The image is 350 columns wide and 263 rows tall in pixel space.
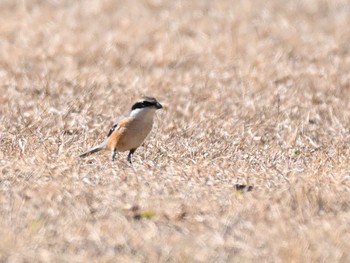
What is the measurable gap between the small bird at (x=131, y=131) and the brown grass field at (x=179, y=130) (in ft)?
0.55

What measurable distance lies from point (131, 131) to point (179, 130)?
49.9 inches

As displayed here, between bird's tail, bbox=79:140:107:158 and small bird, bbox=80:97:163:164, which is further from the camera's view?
small bird, bbox=80:97:163:164

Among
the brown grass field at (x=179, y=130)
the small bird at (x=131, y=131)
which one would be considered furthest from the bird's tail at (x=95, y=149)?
the brown grass field at (x=179, y=130)

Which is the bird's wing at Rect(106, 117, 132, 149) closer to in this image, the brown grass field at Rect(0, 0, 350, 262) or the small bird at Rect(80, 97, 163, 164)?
the small bird at Rect(80, 97, 163, 164)

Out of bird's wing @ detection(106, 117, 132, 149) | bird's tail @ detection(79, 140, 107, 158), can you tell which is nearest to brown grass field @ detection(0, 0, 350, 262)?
bird's tail @ detection(79, 140, 107, 158)

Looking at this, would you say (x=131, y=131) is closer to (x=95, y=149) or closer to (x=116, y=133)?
(x=116, y=133)

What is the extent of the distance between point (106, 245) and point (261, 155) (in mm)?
3427

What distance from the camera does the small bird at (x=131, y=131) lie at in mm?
9789

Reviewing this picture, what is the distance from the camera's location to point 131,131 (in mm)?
9828

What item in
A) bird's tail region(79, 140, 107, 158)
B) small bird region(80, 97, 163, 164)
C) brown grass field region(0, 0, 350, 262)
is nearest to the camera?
brown grass field region(0, 0, 350, 262)

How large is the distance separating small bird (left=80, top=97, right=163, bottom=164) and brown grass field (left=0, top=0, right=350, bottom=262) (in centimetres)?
17

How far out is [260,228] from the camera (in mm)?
7180

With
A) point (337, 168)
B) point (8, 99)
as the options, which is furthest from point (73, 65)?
point (337, 168)

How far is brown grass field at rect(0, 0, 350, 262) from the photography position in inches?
275
